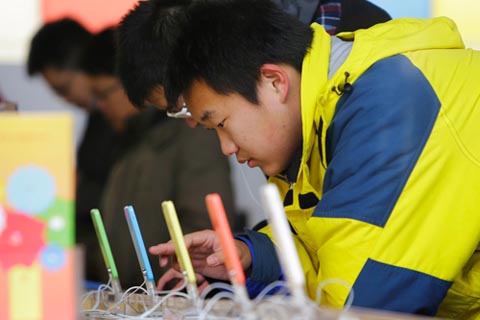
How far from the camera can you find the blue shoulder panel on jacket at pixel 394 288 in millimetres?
1227

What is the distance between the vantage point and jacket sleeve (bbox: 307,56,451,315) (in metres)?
1.23

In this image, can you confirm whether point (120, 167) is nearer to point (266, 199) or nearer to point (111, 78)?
point (111, 78)

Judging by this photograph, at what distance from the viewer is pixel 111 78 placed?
2.90m

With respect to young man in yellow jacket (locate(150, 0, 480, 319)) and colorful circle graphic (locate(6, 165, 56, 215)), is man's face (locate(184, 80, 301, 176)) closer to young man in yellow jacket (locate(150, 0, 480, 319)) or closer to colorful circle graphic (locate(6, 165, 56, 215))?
young man in yellow jacket (locate(150, 0, 480, 319))

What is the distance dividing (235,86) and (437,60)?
32 cm

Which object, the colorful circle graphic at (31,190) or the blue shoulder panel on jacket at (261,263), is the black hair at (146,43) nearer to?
the blue shoulder panel on jacket at (261,263)

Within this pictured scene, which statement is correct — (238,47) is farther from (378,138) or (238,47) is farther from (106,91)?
(106,91)

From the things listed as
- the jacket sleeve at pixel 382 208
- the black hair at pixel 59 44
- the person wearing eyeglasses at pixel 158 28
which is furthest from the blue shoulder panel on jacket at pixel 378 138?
the black hair at pixel 59 44

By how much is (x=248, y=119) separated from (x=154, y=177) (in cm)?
113

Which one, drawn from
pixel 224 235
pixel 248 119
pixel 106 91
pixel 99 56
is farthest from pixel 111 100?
pixel 224 235

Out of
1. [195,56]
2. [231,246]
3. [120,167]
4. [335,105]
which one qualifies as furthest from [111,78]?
[231,246]

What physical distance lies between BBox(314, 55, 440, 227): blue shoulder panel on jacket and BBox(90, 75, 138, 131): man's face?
5.12ft

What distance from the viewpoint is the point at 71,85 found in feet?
10.1

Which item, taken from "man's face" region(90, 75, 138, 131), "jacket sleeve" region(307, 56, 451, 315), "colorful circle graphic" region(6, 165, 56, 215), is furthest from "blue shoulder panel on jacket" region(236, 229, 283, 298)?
"man's face" region(90, 75, 138, 131)
